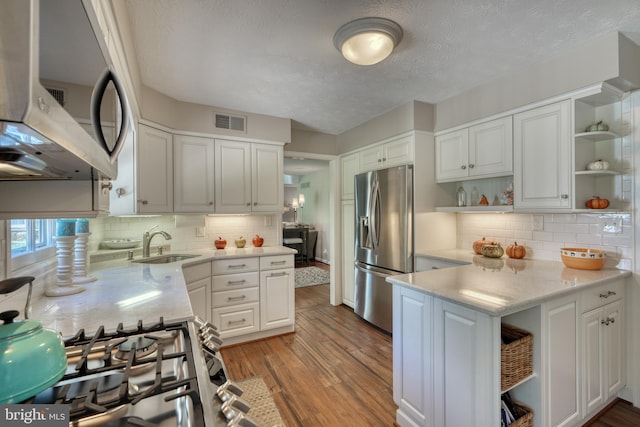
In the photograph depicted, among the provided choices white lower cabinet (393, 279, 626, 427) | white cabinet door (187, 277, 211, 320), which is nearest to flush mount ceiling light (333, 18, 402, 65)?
white lower cabinet (393, 279, 626, 427)

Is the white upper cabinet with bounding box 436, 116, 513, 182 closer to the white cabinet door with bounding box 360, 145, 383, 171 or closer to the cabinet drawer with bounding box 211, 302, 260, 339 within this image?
the white cabinet door with bounding box 360, 145, 383, 171

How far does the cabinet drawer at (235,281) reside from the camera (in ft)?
9.41

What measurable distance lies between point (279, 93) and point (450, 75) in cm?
154

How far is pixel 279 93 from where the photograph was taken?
9.09 ft

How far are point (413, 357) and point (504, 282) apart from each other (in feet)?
2.38

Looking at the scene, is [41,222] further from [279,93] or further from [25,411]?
[279,93]

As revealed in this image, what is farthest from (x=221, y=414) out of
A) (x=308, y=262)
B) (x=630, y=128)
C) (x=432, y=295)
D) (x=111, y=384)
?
(x=308, y=262)

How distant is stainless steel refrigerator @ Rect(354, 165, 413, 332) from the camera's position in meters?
3.03

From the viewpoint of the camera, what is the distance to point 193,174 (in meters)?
3.04

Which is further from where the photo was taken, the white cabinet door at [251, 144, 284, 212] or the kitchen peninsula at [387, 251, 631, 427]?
the white cabinet door at [251, 144, 284, 212]

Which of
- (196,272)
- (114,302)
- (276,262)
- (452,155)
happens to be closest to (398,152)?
(452,155)

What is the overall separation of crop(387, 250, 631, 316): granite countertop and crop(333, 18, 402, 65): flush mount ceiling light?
57.9 inches

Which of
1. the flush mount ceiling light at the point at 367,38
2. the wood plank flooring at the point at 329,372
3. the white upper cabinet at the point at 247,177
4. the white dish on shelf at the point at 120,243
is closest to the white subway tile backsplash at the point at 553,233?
the wood plank flooring at the point at 329,372

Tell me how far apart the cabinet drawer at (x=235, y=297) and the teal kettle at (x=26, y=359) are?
2.26 meters
